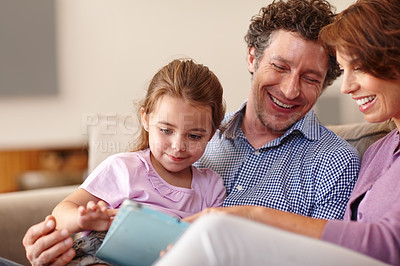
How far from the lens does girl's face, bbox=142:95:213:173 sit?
1.47 m

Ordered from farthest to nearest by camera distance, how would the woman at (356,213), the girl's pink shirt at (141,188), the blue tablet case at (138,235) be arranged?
the girl's pink shirt at (141,188)
the blue tablet case at (138,235)
the woman at (356,213)

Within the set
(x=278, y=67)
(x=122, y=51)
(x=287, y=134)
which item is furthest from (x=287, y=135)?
(x=122, y=51)

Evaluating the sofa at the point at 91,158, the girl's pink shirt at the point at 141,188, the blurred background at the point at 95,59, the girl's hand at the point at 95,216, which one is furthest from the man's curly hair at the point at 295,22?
the blurred background at the point at 95,59

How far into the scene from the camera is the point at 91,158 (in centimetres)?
207

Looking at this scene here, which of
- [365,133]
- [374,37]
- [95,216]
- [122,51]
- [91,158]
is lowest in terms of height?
[91,158]

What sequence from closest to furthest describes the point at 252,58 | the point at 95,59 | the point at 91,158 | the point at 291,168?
1. the point at 291,168
2. the point at 252,58
3. the point at 91,158
4. the point at 95,59

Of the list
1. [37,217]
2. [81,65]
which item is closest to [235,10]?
[81,65]

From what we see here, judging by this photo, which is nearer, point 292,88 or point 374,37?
point 374,37

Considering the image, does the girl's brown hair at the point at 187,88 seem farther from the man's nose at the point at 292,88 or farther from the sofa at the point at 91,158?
the sofa at the point at 91,158

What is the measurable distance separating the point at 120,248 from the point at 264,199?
0.58m

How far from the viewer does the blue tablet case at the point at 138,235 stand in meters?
1.00

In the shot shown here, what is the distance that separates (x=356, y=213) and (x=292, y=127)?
1.41 feet

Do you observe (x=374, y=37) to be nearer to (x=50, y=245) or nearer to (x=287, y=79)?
(x=287, y=79)

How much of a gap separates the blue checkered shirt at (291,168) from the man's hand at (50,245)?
57 centimetres
